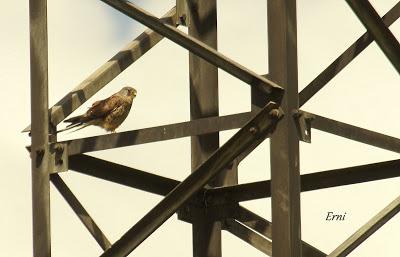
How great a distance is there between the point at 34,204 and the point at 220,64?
79.4 inches

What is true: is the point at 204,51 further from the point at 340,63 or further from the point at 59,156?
the point at 340,63

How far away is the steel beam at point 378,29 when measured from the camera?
998 centimetres

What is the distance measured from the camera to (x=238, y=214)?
11625 mm

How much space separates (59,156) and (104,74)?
104 cm

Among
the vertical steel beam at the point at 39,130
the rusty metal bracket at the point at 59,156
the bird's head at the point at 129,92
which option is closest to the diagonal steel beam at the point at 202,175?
the vertical steel beam at the point at 39,130

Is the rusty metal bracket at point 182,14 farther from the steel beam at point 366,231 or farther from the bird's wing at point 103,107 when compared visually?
the steel beam at point 366,231

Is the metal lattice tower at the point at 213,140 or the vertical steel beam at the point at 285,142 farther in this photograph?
the metal lattice tower at the point at 213,140

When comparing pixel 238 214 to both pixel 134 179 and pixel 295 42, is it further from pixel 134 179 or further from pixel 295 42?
pixel 295 42

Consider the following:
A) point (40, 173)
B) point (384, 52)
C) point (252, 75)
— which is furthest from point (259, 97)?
point (40, 173)

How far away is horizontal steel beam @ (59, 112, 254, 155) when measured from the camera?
9.79 m

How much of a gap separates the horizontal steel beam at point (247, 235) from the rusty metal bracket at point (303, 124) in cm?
232

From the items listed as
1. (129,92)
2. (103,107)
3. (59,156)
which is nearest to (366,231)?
(59,156)

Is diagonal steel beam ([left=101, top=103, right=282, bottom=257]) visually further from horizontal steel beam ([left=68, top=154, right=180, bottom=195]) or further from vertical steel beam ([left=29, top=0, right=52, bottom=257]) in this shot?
horizontal steel beam ([left=68, top=154, right=180, bottom=195])

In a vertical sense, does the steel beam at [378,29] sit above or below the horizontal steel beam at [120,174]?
above
